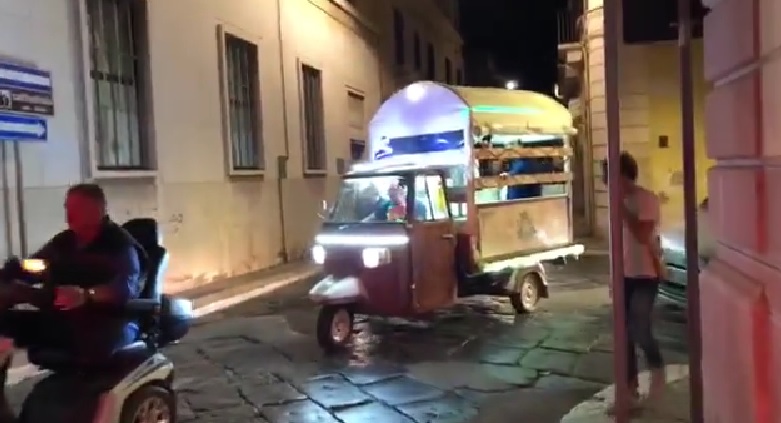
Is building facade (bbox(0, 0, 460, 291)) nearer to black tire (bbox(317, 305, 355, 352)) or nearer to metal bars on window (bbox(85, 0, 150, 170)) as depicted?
metal bars on window (bbox(85, 0, 150, 170))

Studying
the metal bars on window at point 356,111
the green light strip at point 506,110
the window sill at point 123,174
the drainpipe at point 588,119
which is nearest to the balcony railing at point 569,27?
the drainpipe at point 588,119

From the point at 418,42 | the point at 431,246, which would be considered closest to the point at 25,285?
the point at 431,246

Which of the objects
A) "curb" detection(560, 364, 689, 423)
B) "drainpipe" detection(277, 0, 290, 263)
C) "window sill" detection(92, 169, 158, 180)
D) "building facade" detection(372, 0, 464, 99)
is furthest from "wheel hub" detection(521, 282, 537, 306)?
"building facade" detection(372, 0, 464, 99)

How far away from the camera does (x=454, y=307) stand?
11352 mm

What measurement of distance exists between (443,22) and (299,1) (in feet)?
57.8

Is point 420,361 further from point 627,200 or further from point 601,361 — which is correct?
point 627,200

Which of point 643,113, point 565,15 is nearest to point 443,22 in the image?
point 565,15

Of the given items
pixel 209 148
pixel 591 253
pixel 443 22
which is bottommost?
pixel 591 253

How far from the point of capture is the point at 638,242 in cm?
674

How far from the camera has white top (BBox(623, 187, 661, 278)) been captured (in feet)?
21.9

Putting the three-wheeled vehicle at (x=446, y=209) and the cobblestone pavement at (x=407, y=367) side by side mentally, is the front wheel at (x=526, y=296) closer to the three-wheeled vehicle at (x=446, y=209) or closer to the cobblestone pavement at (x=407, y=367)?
the three-wheeled vehicle at (x=446, y=209)

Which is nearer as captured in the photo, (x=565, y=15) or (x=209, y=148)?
(x=209, y=148)

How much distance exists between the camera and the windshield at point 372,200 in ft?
Result: 30.3

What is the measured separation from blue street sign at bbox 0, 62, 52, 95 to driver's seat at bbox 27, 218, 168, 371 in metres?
4.91
